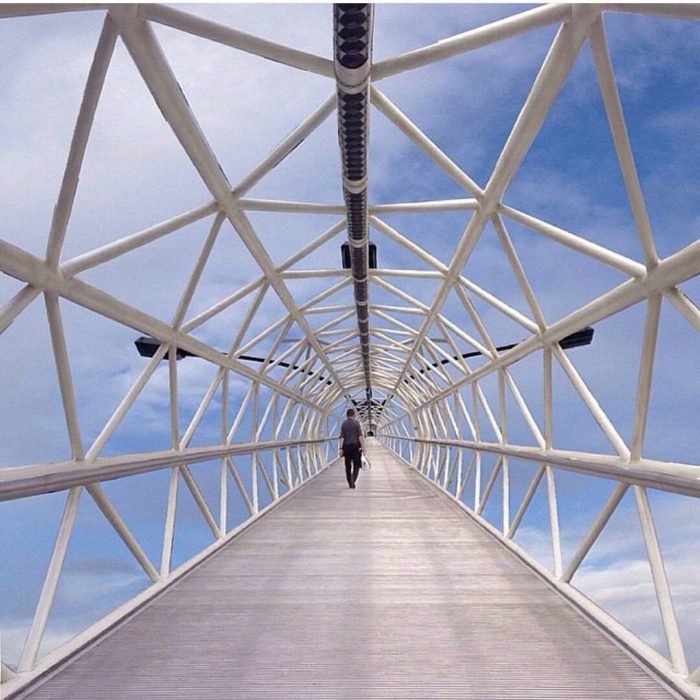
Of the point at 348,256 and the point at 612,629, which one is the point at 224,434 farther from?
the point at 612,629

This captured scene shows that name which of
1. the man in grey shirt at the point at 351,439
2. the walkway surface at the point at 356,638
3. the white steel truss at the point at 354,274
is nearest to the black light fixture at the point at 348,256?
the white steel truss at the point at 354,274

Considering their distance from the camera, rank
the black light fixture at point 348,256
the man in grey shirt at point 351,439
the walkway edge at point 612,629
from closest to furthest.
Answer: the walkway edge at point 612,629 < the black light fixture at point 348,256 < the man in grey shirt at point 351,439

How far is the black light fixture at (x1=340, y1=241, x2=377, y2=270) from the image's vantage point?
9.70 metres

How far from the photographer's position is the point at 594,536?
223 inches

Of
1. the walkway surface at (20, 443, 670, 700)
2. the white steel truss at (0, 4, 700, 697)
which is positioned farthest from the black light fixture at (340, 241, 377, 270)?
the walkway surface at (20, 443, 670, 700)

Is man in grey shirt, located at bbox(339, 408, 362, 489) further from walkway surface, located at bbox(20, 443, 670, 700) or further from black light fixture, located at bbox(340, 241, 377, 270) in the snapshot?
walkway surface, located at bbox(20, 443, 670, 700)

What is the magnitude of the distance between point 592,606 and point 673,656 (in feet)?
4.59

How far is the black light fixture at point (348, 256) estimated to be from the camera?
9.70 metres

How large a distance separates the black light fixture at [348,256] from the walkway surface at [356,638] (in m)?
5.03

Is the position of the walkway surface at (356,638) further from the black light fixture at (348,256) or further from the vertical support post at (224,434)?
the black light fixture at (348,256)

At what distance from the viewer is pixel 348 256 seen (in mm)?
9969

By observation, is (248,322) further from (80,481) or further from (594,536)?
(594,536)

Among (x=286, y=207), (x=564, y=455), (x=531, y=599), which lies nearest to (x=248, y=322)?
(x=286, y=207)

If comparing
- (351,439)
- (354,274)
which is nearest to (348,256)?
(354,274)
